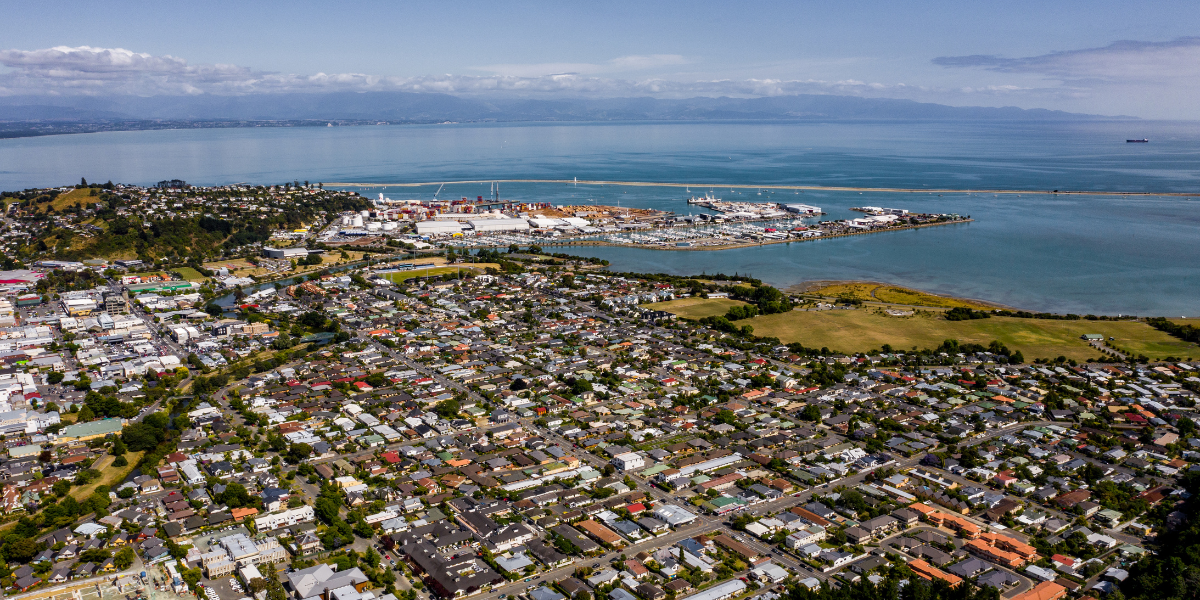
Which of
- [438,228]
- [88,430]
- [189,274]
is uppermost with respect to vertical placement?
[438,228]

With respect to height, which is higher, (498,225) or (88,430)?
(498,225)

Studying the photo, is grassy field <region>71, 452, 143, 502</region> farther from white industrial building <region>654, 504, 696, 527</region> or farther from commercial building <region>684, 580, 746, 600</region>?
commercial building <region>684, 580, 746, 600</region>

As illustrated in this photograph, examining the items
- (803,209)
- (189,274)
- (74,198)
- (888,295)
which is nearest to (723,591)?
(888,295)

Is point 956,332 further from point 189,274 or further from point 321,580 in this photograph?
point 189,274

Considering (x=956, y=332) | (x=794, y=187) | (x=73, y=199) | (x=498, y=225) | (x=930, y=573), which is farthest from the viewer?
(x=794, y=187)

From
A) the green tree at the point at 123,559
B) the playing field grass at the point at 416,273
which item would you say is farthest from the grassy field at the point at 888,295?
the green tree at the point at 123,559

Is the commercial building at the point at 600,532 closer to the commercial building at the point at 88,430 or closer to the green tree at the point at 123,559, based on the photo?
the green tree at the point at 123,559

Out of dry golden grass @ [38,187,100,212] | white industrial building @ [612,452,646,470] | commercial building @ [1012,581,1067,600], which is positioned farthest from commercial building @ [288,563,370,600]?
dry golden grass @ [38,187,100,212]
